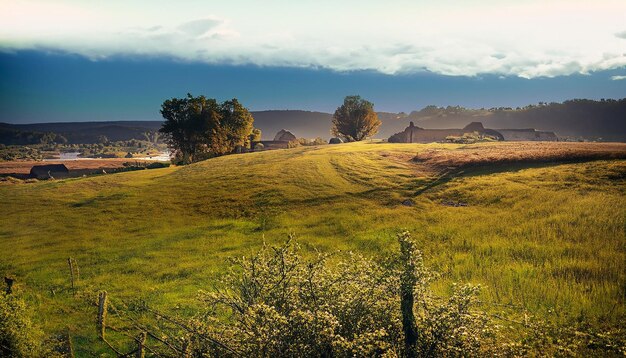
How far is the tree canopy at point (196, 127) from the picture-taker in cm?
8546

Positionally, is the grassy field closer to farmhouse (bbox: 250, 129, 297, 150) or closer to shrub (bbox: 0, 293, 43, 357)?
shrub (bbox: 0, 293, 43, 357)

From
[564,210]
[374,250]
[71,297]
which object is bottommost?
[71,297]

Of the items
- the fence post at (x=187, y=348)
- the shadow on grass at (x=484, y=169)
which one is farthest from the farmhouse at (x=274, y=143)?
the fence post at (x=187, y=348)

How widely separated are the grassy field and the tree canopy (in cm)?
2726

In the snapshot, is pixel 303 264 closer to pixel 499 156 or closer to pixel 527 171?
pixel 527 171

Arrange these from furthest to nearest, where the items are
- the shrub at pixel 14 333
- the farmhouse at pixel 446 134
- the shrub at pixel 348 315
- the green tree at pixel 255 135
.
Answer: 1. the farmhouse at pixel 446 134
2. the green tree at pixel 255 135
3. the shrub at pixel 14 333
4. the shrub at pixel 348 315

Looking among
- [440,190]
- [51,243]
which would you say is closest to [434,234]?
[440,190]

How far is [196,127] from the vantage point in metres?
86.1

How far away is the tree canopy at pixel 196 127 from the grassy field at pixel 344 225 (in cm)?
2726

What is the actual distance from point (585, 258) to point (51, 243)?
1647 inches

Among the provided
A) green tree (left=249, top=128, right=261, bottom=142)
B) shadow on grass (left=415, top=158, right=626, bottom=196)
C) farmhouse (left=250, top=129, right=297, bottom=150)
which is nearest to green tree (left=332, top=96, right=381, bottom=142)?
farmhouse (left=250, top=129, right=297, bottom=150)

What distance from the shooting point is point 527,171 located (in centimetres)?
4278

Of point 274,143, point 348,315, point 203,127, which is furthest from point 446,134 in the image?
point 348,315

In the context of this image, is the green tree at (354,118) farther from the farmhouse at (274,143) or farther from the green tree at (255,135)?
the green tree at (255,135)
